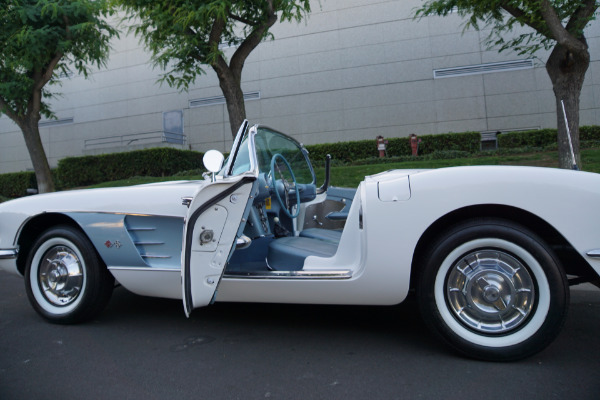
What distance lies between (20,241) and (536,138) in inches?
574

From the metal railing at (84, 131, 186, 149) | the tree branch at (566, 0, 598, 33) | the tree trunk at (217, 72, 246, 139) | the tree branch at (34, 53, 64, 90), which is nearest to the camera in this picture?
the tree branch at (566, 0, 598, 33)

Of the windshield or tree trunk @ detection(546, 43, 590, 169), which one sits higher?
tree trunk @ detection(546, 43, 590, 169)

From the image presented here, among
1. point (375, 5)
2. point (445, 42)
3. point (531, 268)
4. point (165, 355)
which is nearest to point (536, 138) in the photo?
point (445, 42)

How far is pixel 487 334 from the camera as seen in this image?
233 cm

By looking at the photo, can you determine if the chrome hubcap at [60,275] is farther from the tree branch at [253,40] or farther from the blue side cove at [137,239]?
the tree branch at [253,40]

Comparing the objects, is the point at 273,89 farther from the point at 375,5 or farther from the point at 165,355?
the point at 165,355

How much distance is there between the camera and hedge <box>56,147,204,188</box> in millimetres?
15320

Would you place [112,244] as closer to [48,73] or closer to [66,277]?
[66,277]

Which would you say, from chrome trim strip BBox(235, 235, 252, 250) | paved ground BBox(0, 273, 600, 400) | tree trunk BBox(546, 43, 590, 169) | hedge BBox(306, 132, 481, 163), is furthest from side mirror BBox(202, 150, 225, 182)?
hedge BBox(306, 132, 481, 163)

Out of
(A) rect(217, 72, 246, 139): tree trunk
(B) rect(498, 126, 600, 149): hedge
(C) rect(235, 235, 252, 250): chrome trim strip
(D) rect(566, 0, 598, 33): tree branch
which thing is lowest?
(C) rect(235, 235, 252, 250): chrome trim strip

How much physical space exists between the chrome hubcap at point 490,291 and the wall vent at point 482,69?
1526 centimetres

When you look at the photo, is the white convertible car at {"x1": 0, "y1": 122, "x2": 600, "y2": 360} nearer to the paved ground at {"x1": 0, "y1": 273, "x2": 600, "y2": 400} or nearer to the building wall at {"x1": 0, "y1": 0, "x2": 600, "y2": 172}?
the paved ground at {"x1": 0, "y1": 273, "x2": 600, "y2": 400}

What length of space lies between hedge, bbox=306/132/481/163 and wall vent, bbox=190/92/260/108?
420cm

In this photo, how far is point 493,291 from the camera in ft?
7.61
